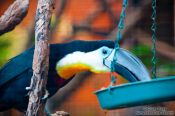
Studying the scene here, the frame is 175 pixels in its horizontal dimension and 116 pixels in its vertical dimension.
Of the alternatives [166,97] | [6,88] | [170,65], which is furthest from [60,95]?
[166,97]

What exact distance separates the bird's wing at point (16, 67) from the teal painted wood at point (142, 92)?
2.03ft

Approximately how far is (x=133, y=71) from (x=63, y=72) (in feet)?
1.34

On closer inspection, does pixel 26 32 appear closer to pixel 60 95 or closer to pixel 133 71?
pixel 60 95

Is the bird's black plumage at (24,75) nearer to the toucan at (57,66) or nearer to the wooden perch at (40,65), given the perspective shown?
the toucan at (57,66)

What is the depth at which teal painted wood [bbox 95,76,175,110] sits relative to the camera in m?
1.76

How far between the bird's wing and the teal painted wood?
62 centimetres

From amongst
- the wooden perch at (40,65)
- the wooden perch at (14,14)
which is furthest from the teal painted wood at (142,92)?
the wooden perch at (14,14)

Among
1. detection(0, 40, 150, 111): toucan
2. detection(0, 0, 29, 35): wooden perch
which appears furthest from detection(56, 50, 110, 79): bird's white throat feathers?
detection(0, 0, 29, 35): wooden perch

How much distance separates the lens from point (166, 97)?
1.78 meters

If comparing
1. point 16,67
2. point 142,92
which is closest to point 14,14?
point 16,67

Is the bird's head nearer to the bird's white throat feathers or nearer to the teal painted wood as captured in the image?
the bird's white throat feathers

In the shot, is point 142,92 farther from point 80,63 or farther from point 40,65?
point 80,63

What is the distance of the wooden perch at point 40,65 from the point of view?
201cm

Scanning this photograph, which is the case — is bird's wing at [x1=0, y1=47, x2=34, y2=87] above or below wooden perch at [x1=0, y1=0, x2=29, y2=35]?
below
